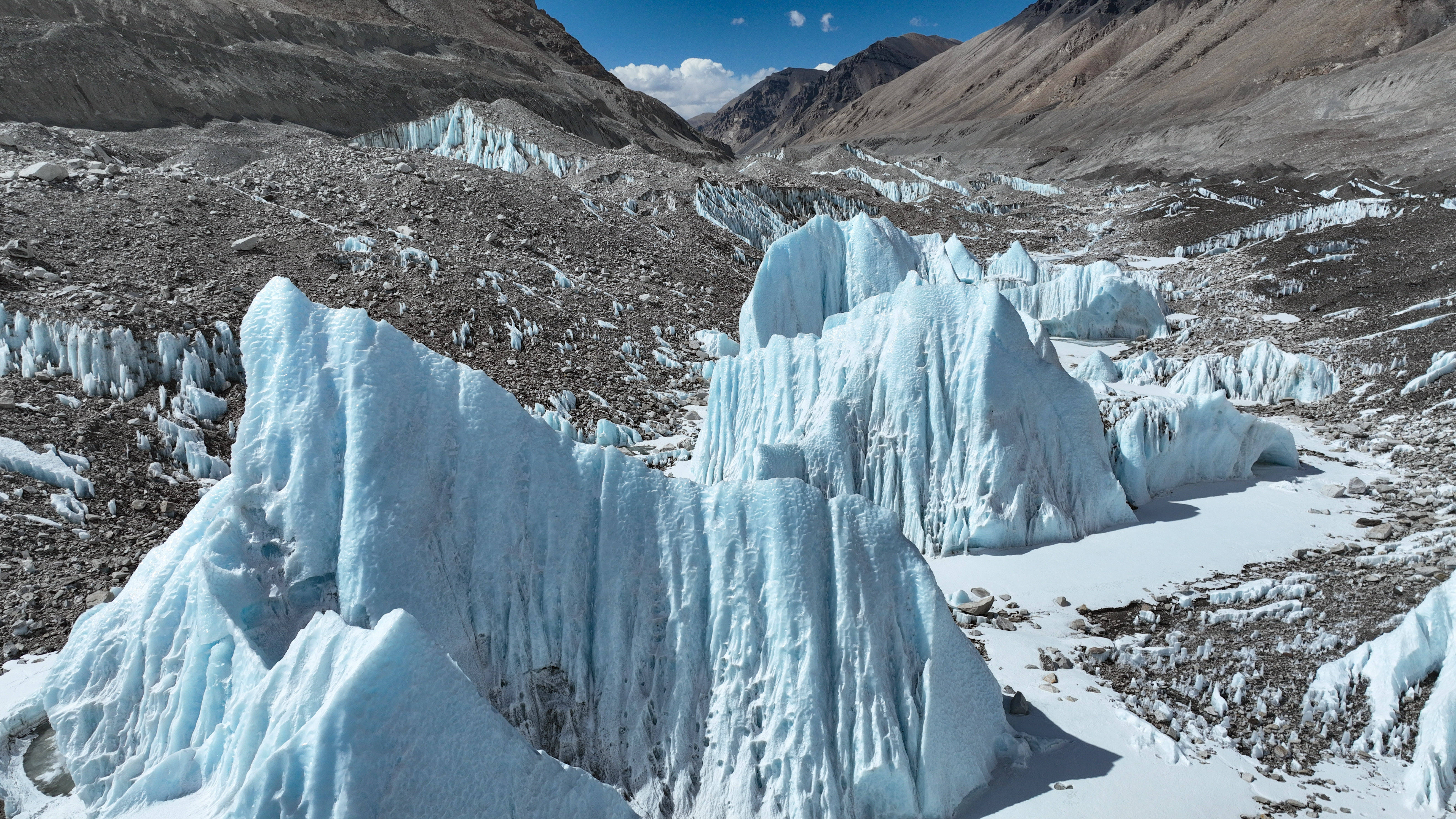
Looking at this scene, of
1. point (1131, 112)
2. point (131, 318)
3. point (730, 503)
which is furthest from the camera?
point (1131, 112)

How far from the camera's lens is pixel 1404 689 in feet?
24.6

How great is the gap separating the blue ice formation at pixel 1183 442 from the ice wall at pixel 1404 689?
17.1 ft

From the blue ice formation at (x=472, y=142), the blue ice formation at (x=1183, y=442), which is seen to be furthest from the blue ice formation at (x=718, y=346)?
the blue ice formation at (x=472, y=142)

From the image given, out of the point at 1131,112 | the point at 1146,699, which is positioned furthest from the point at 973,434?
the point at 1131,112

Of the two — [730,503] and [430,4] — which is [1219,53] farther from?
[730,503]

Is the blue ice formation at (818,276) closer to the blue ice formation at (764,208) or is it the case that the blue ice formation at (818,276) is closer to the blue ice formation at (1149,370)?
the blue ice formation at (1149,370)

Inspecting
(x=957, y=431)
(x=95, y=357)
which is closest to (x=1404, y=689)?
(x=957, y=431)

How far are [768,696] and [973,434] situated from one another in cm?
654

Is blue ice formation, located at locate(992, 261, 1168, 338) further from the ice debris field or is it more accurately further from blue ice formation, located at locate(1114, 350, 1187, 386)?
the ice debris field

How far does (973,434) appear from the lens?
11.8 metres

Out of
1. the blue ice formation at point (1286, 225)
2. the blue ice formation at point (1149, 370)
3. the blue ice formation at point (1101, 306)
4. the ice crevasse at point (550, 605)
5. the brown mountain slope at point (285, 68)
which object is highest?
the brown mountain slope at point (285, 68)

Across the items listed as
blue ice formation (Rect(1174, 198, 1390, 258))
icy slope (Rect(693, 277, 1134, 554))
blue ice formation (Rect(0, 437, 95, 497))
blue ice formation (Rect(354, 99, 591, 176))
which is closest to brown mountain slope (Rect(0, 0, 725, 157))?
blue ice formation (Rect(354, 99, 591, 176))

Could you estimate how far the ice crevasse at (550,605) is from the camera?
5879 mm

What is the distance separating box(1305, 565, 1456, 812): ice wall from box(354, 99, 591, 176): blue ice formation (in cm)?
3990
